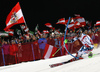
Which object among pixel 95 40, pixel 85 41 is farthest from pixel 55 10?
pixel 85 41

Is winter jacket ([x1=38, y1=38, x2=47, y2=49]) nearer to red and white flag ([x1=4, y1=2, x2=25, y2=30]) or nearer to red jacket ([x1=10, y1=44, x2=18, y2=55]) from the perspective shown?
red jacket ([x1=10, y1=44, x2=18, y2=55])

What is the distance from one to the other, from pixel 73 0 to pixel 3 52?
2640 cm

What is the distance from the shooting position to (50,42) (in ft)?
30.4

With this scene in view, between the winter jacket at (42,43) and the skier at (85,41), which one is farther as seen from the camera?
the winter jacket at (42,43)

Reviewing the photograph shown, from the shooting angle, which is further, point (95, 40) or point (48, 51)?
point (95, 40)

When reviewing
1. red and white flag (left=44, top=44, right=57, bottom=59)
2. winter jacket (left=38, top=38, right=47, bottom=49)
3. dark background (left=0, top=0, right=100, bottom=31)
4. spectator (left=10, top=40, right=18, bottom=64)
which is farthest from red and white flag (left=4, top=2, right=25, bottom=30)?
dark background (left=0, top=0, right=100, bottom=31)

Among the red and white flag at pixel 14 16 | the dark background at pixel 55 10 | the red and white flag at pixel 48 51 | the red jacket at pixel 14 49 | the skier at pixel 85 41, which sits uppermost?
the dark background at pixel 55 10

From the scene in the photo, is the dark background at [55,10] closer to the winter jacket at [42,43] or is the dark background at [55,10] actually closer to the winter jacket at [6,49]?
the winter jacket at [42,43]

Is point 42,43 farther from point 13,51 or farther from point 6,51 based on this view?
point 6,51

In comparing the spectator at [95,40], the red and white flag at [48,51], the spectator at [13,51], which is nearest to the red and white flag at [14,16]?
the spectator at [13,51]

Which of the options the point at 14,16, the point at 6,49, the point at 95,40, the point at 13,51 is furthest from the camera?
the point at 95,40

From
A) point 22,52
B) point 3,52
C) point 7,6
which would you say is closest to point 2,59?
point 3,52

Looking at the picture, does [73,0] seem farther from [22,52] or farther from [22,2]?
[22,52]

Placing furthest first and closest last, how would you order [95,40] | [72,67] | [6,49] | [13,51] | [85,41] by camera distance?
[95,40]
[13,51]
[6,49]
[85,41]
[72,67]
